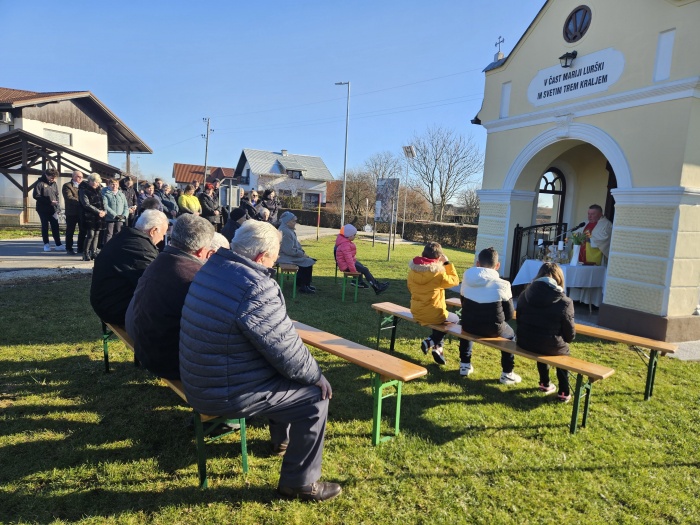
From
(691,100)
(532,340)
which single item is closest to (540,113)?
(691,100)

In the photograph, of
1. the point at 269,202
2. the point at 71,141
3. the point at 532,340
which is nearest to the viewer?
the point at 532,340

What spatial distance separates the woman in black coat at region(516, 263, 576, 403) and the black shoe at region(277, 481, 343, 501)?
7.48 feet

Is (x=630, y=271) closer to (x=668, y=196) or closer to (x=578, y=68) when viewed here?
(x=668, y=196)

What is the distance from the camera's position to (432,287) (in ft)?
16.3

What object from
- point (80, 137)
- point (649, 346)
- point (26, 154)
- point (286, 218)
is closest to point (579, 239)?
point (649, 346)

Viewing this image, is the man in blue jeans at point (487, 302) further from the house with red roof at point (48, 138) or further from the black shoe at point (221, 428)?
the house with red roof at point (48, 138)

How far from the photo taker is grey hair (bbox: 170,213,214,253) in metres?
3.13

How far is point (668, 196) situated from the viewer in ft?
20.1

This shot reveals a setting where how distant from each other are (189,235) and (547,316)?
9.95 ft

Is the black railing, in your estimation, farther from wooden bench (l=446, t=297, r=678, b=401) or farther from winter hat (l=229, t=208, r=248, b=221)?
winter hat (l=229, t=208, r=248, b=221)

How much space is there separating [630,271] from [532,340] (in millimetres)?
3567

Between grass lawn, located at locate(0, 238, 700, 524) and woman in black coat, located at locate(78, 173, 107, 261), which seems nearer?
grass lawn, located at locate(0, 238, 700, 524)

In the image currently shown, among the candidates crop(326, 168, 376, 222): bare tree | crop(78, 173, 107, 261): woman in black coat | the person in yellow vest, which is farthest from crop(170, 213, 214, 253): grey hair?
crop(326, 168, 376, 222): bare tree

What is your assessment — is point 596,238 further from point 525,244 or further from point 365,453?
point 365,453
